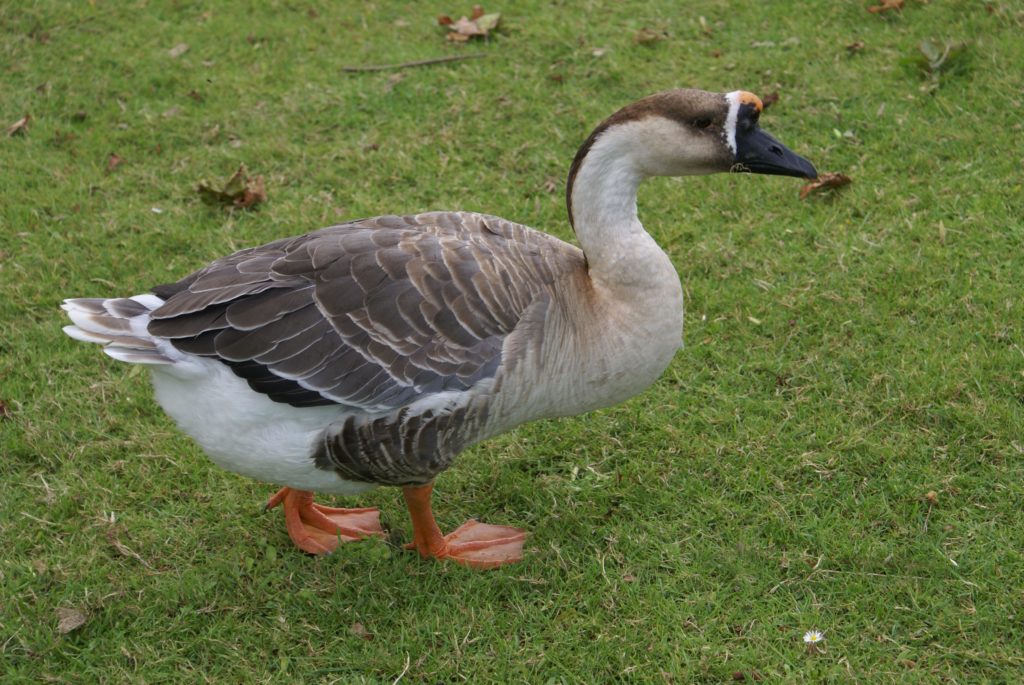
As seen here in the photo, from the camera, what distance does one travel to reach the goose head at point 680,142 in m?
3.11

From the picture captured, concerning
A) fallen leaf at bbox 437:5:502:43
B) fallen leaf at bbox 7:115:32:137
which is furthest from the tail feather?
fallen leaf at bbox 437:5:502:43

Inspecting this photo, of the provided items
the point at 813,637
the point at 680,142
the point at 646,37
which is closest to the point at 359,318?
the point at 680,142

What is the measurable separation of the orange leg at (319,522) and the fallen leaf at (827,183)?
9.53 ft

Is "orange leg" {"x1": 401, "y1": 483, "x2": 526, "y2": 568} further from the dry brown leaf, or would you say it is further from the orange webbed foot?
the dry brown leaf

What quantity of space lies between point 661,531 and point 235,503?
1.71 m

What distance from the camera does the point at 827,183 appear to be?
4980 millimetres

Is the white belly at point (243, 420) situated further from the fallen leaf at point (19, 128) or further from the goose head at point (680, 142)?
the fallen leaf at point (19, 128)

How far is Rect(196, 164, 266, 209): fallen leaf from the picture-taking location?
17.0 ft

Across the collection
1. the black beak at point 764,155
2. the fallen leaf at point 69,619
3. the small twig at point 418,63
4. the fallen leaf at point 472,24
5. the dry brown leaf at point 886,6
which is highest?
the black beak at point 764,155

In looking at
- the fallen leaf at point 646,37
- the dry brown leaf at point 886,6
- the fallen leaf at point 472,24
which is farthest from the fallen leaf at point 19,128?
the dry brown leaf at point 886,6

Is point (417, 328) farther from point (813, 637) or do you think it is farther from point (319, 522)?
point (813, 637)

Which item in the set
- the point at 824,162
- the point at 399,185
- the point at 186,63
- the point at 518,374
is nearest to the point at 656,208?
the point at 824,162

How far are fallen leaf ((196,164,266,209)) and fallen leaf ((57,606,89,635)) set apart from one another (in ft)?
8.53

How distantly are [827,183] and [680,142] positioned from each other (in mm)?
2156
